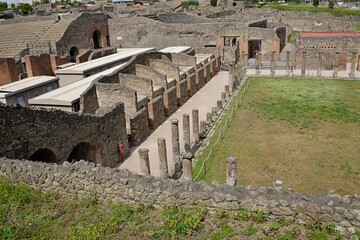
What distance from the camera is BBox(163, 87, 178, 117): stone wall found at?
1884 cm

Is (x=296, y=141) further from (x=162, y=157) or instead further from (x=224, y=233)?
(x=224, y=233)

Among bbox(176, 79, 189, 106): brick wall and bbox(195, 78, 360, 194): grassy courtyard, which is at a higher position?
bbox(176, 79, 189, 106): brick wall

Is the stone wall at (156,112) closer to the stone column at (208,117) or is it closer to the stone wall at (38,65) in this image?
the stone column at (208,117)

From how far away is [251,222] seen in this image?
19.3 ft

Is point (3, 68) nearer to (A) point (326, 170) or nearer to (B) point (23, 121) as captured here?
(B) point (23, 121)

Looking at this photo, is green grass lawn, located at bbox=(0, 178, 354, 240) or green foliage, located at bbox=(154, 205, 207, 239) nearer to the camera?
green grass lawn, located at bbox=(0, 178, 354, 240)

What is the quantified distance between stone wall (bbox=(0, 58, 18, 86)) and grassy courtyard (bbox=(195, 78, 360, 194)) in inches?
542

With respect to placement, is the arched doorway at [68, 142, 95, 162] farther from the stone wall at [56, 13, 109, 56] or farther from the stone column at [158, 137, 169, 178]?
the stone wall at [56, 13, 109, 56]

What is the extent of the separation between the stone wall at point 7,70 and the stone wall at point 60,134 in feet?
37.1

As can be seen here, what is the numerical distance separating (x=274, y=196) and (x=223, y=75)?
23.9m

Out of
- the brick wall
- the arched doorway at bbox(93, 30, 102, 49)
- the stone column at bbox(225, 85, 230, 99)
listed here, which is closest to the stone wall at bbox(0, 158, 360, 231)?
the brick wall

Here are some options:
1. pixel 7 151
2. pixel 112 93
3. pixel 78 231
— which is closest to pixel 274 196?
pixel 78 231

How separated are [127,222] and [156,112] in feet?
36.8

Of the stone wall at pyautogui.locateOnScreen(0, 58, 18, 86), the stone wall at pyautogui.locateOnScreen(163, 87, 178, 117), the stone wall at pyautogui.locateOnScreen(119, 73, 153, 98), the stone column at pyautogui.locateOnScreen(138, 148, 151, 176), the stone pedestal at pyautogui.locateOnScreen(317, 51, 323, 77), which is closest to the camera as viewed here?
the stone column at pyautogui.locateOnScreen(138, 148, 151, 176)
